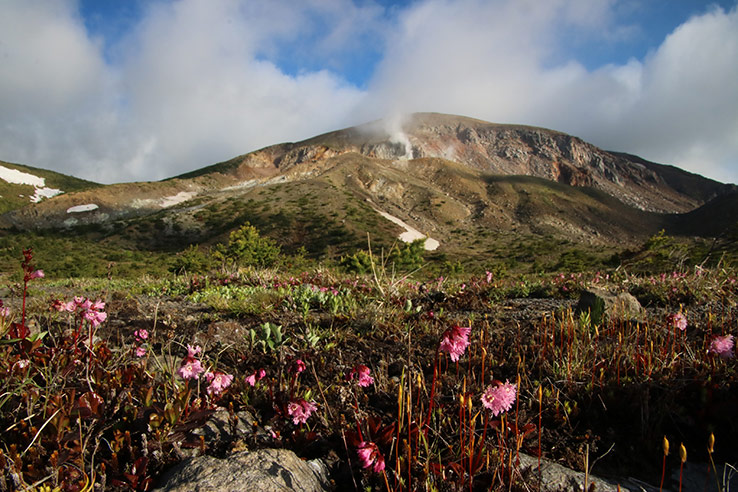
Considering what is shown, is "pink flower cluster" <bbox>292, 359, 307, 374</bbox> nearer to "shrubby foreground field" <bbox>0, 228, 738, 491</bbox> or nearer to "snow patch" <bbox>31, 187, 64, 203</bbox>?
"shrubby foreground field" <bbox>0, 228, 738, 491</bbox>

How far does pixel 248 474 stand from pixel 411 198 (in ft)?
234

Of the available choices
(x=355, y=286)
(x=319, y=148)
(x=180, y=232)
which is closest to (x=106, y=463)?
(x=355, y=286)

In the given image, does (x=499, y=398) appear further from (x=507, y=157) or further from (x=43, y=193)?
(x=507, y=157)

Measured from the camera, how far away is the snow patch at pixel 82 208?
180 ft

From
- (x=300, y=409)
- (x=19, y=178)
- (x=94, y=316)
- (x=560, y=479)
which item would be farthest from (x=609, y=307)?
(x=19, y=178)

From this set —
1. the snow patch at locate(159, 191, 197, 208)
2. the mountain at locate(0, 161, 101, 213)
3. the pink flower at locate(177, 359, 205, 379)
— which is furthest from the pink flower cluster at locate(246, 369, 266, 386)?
the mountain at locate(0, 161, 101, 213)

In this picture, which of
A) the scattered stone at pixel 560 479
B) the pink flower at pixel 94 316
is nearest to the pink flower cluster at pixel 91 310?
the pink flower at pixel 94 316

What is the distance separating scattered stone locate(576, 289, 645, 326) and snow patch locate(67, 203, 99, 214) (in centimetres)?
6894

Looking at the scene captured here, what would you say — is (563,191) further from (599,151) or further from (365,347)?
(365,347)

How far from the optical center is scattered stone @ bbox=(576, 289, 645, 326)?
3165mm

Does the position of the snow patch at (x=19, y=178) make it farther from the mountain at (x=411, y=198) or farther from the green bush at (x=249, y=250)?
the green bush at (x=249, y=250)

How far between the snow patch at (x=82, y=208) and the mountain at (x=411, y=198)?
0.23 metres

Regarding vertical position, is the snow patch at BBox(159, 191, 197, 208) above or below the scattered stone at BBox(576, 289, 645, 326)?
above

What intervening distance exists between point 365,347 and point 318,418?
1.11 m
